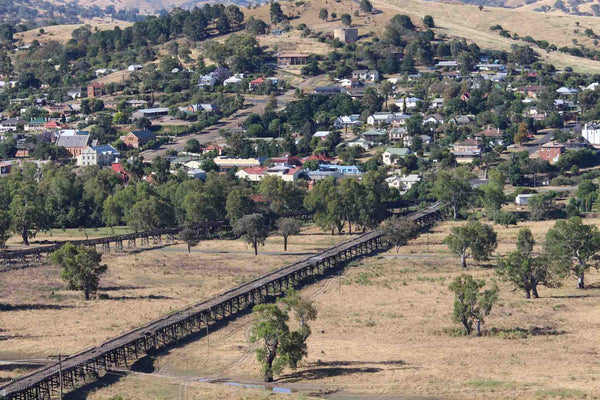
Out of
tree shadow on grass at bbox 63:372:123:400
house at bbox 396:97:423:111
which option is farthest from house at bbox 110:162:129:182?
tree shadow on grass at bbox 63:372:123:400

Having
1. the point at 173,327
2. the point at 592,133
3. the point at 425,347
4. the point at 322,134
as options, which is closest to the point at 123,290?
the point at 173,327

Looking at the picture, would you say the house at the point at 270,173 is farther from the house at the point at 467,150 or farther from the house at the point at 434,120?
the house at the point at 434,120

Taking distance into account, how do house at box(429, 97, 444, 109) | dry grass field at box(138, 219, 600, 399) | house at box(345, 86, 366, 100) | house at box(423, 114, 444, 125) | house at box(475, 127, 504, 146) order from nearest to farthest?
dry grass field at box(138, 219, 600, 399)
house at box(475, 127, 504, 146)
house at box(423, 114, 444, 125)
house at box(429, 97, 444, 109)
house at box(345, 86, 366, 100)

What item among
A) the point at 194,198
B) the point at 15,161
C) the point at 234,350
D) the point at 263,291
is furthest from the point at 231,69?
the point at 234,350

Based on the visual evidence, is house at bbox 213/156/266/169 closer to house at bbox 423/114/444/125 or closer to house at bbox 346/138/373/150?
house at bbox 346/138/373/150

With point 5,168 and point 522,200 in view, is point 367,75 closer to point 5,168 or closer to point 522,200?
point 5,168

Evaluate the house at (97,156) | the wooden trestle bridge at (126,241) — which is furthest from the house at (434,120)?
the wooden trestle bridge at (126,241)

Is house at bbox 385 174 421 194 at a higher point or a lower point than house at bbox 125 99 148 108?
lower
